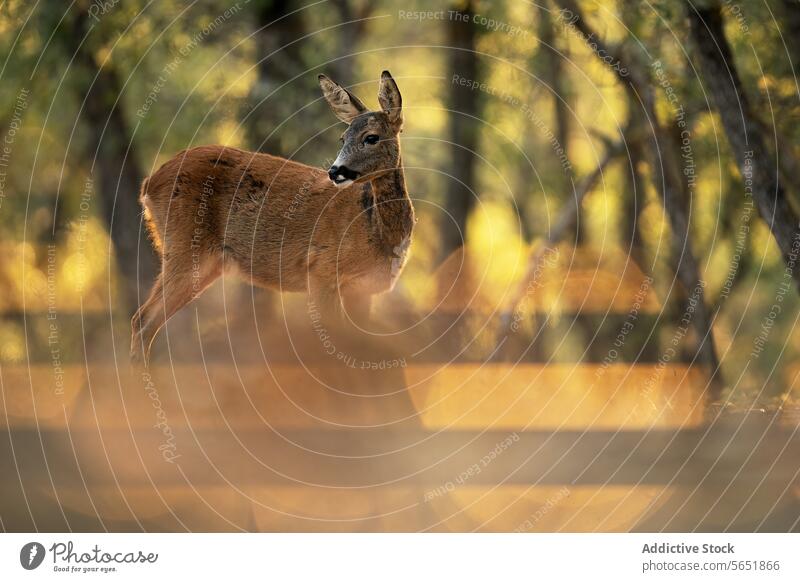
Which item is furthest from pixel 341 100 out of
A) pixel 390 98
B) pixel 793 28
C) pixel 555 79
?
pixel 555 79

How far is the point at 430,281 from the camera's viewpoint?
1964 centimetres

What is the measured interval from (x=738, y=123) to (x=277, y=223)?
5.21m

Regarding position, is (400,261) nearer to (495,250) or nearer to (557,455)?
(557,455)

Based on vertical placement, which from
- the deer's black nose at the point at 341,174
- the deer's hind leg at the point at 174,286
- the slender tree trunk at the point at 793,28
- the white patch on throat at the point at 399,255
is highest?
the slender tree trunk at the point at 793,28

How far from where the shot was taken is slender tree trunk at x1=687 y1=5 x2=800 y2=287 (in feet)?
33.7

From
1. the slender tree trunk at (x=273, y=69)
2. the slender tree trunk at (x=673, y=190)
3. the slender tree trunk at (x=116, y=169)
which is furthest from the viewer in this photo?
the slender tree trunk at (x=116, y=169)

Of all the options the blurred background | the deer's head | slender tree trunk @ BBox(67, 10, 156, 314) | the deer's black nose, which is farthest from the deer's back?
slender tree trunk @ BBox(67, 10, 156, 314)

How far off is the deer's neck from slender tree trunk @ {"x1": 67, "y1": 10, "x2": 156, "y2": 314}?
7.37 metres

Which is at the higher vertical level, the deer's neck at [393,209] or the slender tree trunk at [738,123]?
the slender tree trunk at [738,123]

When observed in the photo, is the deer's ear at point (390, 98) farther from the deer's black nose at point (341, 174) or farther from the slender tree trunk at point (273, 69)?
the slender tree trunk at point (273, 69)

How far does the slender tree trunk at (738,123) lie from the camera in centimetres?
1027

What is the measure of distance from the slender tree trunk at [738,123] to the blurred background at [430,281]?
0.10 ft

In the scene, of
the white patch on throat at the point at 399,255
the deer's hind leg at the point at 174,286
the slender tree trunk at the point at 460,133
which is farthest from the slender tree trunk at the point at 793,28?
the deer's hind leg at the point at 174,286

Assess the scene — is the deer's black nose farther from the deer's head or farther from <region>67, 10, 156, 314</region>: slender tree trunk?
<region>67, 10, 156, 314</region>: slender tree trunk
